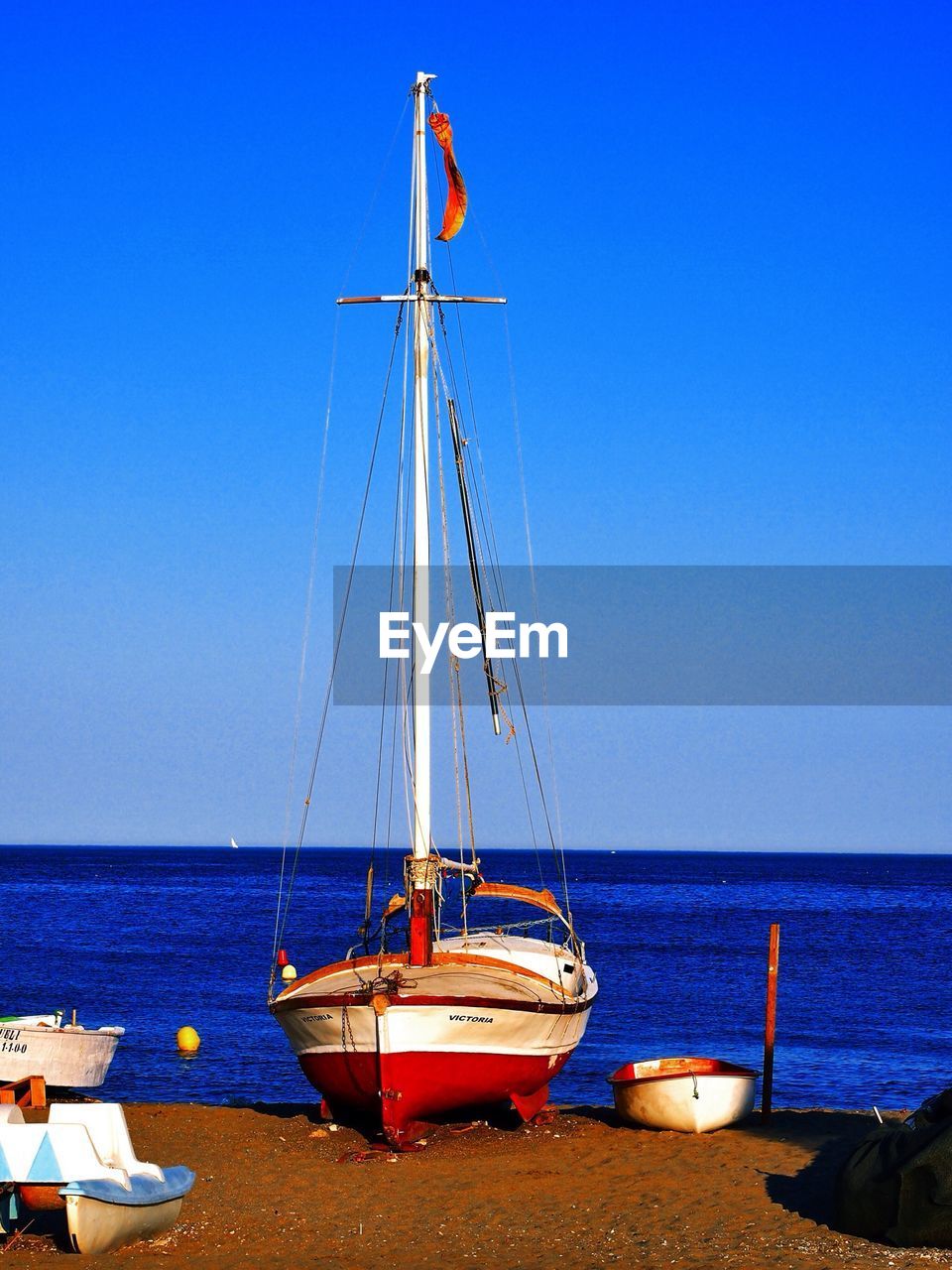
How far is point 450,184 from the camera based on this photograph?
24719mm

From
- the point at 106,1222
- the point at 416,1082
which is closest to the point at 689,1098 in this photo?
the point at 416,1082

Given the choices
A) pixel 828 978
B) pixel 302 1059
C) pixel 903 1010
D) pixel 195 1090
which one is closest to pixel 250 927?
pixel 828 978

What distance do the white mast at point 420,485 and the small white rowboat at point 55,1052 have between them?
1095cm

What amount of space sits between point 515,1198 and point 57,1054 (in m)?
13.8

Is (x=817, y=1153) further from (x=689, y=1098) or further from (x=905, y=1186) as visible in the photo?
(x=905, y=1186)

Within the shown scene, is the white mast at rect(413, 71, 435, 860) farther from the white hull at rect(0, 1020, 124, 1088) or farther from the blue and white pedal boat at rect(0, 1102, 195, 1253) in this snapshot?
the white hull at rect(0, 1020, 124, 1088)

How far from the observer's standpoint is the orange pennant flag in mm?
24547

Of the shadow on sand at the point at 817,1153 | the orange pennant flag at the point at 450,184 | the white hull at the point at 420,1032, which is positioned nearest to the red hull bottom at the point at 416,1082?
the white hull at the point at 420,1032

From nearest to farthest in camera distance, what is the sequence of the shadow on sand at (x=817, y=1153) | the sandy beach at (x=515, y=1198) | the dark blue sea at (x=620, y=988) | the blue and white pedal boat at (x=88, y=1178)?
the blue and white pedal boat at (x=88, y=1178)
the sandy beach at (x=515, y=1198)
the shadow on sand at (x=817, y=1153)
the dark blue sea at (x=620, y=988)

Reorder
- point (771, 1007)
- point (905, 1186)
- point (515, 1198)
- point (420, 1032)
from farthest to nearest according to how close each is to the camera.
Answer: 1. point (771, 1007)
2. point (420, 1032)
3. point (515, 1198)
4. point (905, 1186)

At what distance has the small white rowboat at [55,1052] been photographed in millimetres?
28266

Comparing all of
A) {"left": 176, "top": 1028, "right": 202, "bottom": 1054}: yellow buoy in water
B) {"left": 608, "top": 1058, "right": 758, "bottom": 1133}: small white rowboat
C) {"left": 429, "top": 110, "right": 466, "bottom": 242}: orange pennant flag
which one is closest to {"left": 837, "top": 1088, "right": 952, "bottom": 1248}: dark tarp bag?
{"left": 608, "top": 1058, "right": 758, "bottom": 1133}: small white rowboat

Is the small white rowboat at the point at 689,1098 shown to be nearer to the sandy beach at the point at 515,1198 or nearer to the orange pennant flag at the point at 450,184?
the sandy beach at the point at 515,1198

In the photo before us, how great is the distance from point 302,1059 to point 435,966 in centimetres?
299
